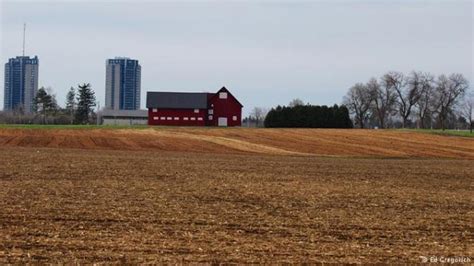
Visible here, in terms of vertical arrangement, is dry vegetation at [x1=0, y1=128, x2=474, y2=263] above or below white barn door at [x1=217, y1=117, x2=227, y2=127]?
below

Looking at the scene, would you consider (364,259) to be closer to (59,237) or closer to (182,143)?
(59,237)

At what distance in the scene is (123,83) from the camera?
636ft

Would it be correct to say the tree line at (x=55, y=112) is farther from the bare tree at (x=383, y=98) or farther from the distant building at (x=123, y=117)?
the bare tree at (x=383, y=98)

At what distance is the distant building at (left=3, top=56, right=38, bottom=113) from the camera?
537 feet

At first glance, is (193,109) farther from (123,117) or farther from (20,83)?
(20,83)

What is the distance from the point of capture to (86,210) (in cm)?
1280

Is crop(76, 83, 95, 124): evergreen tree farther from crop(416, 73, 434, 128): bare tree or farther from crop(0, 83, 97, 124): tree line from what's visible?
crop(416, 73, 434, 128): bare tree

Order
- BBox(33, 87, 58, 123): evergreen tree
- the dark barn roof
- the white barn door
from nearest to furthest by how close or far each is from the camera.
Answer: the dark barn roof
the white barn door
BBox(33, 87, 58, 123): evergreen tree

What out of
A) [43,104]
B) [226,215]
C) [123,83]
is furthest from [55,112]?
[226,215]

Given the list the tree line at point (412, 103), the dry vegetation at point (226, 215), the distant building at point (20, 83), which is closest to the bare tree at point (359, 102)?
the tree line at point (412, 103)

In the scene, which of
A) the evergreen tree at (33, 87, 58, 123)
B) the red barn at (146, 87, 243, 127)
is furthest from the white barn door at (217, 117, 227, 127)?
the evergreen tree at (33, 87, 58, 123)

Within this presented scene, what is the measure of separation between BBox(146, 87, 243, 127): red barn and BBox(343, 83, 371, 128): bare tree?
5641 cm

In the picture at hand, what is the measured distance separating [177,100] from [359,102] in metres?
66.2

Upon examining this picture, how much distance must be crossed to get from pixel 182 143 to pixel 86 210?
36.4 m
